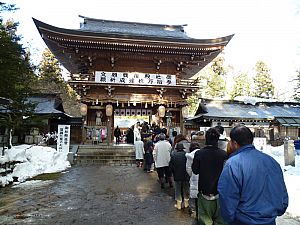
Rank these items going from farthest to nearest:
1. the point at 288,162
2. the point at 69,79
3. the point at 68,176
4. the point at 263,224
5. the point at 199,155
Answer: the point at 69,79, the point at 288,162, the point at 68,176, the point at 199,155, the point at 263,224

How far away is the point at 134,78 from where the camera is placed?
55.6ft

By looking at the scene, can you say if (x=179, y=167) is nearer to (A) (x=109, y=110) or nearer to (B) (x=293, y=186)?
(B) (x=293, y=186)

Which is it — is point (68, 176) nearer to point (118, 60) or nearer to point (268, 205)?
point (268, 205)

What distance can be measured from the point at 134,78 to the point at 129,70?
49.6 inches

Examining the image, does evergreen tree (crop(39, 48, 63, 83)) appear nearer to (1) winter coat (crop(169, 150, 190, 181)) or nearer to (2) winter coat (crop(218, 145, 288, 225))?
(1) winter coat (crop(169, 150, 190, 181))

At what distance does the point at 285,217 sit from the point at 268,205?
143 inches

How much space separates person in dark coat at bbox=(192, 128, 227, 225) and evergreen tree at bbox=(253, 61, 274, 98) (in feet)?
113

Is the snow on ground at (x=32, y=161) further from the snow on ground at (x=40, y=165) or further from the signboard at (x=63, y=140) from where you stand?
the signboard at (x=63, y=140)

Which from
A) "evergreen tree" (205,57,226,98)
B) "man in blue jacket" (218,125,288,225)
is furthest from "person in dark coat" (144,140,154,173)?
"evergreen tree" (205,57,226,98)

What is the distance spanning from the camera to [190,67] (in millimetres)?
19734

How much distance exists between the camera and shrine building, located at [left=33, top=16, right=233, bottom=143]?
1558 cm

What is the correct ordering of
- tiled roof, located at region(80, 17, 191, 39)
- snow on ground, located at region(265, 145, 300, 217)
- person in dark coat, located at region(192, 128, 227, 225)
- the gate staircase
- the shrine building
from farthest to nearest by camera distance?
1. tiled roof, located at region(80, 17, 191, 39)
2. the shrine building
3. the gate staircase
4. snow on ground, located at region(265, 145, 300, 217)
5. person in dark coat, located at region(192, 128, 227, 225)

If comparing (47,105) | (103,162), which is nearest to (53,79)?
(47,105)

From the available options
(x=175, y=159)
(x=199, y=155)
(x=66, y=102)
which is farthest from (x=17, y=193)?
(x=66, y=102)
